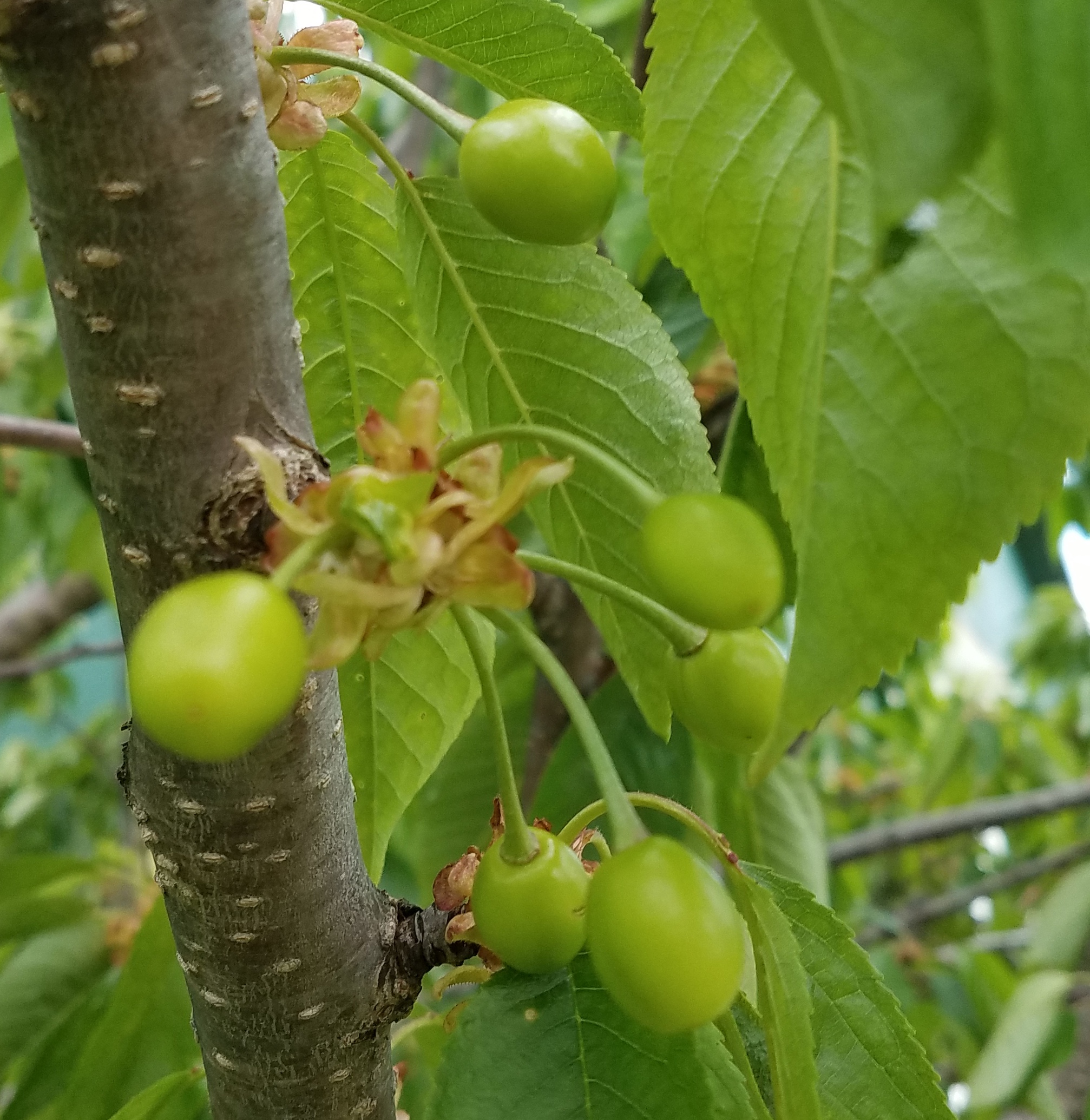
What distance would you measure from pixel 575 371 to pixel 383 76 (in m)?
0.12

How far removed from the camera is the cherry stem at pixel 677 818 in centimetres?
39

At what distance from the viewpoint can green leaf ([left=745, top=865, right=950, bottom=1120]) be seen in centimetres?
42

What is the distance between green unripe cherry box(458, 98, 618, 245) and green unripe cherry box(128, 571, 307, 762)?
0.49 ft

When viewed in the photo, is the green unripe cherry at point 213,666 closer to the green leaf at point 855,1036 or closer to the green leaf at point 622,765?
the green leaf at point 855,1036

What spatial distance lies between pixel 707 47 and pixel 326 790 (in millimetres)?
247

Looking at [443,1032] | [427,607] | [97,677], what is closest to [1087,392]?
[427,607]

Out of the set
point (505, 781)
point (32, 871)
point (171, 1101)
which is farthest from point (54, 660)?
point (505, 781)

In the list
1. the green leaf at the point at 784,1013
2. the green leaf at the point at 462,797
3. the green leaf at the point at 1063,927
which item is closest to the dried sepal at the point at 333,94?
the green leaf at the point at 784,1013

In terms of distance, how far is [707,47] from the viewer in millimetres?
308

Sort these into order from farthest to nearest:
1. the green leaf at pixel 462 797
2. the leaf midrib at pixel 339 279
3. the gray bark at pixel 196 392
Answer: the green leaf at pixel 462 797, the leaf midrib at pixel 339 279, the gray bark at pixel 196 392

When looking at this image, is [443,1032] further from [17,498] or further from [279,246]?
[17,498]

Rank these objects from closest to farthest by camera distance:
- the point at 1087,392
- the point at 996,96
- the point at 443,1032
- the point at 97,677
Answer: the point at 996,96 → the point at 1087,392 → the point at 443,1032 → the point at 97,677

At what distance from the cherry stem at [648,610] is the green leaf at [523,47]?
180 millimetres

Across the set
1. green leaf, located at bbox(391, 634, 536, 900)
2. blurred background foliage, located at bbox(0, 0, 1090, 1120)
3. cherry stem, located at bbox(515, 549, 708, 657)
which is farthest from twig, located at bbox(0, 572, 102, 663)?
cherry stem, located at bbox(515, 549, 708, 657)
